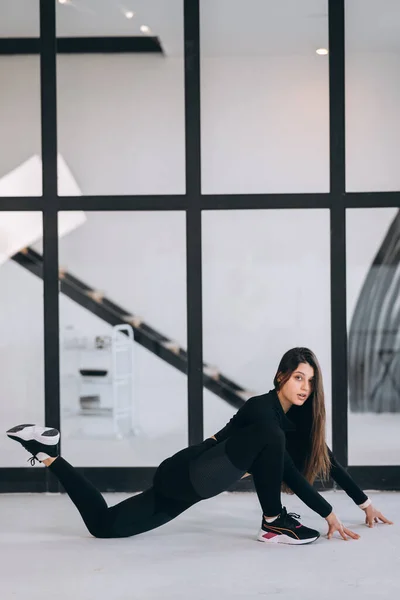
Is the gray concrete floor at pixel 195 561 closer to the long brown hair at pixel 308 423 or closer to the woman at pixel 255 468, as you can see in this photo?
the woman at pixel 255 468

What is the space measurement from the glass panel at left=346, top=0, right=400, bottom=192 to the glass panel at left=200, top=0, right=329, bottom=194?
6.2 inches

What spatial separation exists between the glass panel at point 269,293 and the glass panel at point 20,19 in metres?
1.52

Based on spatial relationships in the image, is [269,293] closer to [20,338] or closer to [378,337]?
[378,337]

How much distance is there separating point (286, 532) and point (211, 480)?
0.43 m

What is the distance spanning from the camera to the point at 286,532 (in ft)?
11.7

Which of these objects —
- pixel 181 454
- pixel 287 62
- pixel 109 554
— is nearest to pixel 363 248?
pixel 287 62

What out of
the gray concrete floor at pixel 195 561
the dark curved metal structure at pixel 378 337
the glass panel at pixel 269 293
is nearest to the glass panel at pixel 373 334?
the dark curved metal structure at pixel 378 337

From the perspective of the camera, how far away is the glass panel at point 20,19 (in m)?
4.71

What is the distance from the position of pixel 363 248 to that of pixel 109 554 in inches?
91.5

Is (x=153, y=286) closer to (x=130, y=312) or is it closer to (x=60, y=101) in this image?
(x=130, y=312)

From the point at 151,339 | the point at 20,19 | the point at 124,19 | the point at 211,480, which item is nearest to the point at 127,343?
the point at 151,339

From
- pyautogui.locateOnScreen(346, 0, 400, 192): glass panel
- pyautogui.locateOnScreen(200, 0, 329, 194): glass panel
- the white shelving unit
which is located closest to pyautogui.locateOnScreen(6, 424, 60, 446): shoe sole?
the white shelving unit

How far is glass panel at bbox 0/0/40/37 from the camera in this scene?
15.5 ft

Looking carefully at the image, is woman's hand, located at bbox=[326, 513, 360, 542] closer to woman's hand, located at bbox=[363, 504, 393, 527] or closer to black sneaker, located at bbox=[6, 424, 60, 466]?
woman's hand, located at bbox=[363, 504, 393, 527]
